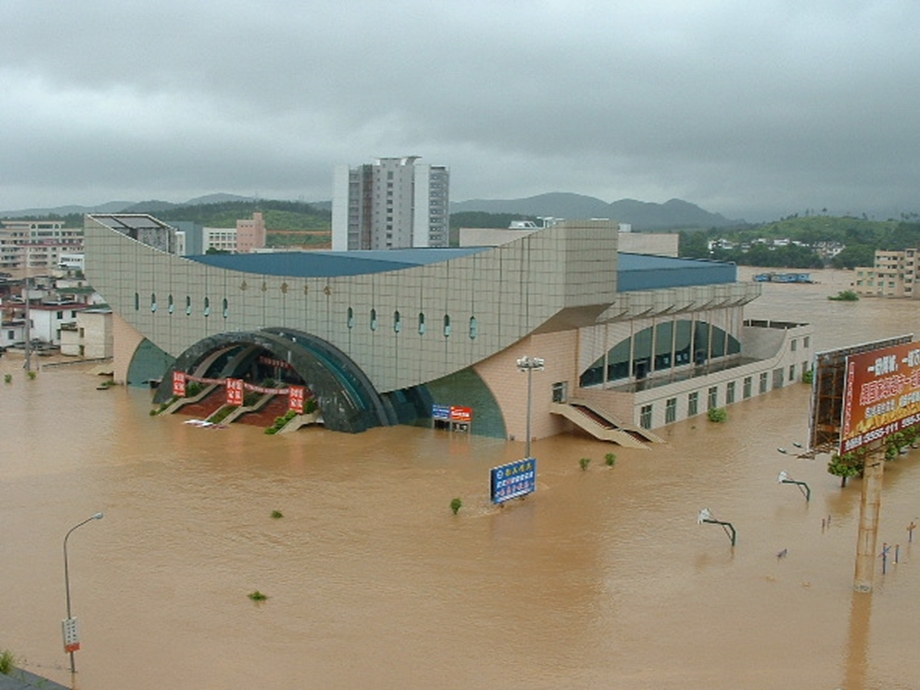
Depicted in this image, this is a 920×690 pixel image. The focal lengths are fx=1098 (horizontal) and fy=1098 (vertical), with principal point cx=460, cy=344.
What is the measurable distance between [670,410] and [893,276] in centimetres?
7921

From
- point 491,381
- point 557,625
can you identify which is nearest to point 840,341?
point 491,381

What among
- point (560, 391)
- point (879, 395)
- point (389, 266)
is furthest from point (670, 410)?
point (879, 395)

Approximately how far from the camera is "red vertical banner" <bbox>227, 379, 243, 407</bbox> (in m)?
37.8

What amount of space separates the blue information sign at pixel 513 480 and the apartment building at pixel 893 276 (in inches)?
3571

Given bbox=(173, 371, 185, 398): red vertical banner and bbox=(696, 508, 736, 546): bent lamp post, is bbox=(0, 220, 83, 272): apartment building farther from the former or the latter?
bbox=(696, 508, 736, 546): bent lamp post

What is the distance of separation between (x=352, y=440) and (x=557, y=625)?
16.4 metres

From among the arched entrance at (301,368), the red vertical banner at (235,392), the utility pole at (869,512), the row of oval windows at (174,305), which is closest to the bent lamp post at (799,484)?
the utility pole at (869,512)

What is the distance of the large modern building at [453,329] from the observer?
34562 mm

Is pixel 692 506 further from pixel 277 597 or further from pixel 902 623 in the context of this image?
pixel 277 597

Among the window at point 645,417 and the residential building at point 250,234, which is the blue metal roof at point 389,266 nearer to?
the window at point 645,417

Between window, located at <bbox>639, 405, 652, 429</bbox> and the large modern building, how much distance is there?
77 mm

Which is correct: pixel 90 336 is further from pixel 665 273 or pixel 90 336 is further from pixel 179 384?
pixel 665 273

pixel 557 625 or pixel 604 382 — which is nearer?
pixel 557 625

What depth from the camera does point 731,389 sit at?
43562 mm
